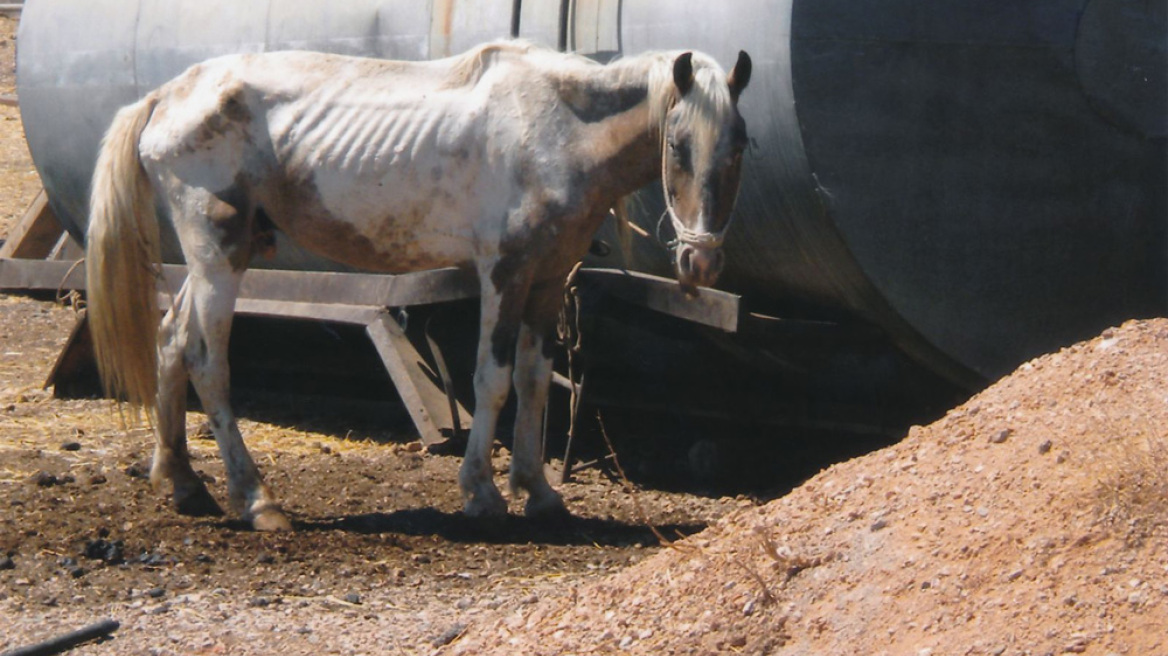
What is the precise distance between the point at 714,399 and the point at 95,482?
2.82 metres

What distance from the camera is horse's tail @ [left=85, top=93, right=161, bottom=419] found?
6.23m

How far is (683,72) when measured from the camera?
17.8ft

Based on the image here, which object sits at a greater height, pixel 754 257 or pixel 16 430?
pixel 754 257

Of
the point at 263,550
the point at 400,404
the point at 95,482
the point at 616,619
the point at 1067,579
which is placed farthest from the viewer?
the point at 400,404

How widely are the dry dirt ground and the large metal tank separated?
1.12 m

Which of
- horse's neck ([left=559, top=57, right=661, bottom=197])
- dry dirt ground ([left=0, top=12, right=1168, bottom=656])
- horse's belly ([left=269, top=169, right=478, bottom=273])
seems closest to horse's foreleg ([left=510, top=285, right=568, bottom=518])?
dry dirt ground ([left=0, top=12, right=1168, bottom=656])

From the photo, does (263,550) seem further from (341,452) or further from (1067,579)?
(1067,579)

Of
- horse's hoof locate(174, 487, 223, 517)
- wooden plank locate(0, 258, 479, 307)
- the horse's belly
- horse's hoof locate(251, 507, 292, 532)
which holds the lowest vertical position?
horse's hoof locate(174, 487, 223, 517)

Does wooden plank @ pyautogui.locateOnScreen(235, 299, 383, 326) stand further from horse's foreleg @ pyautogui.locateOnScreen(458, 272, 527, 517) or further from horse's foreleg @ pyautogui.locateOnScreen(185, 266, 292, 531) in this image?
horse's foreleg @ pyautogui.locateOnScreen(458, 272, 527, 517)

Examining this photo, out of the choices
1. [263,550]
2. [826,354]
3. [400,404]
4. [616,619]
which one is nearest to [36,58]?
[400,404]

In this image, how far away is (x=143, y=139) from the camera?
6.22 meters

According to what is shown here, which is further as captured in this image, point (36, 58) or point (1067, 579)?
point (36, 58)

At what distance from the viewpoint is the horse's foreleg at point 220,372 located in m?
6.07

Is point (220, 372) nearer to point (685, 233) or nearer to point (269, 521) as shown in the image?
point (269, 521)
